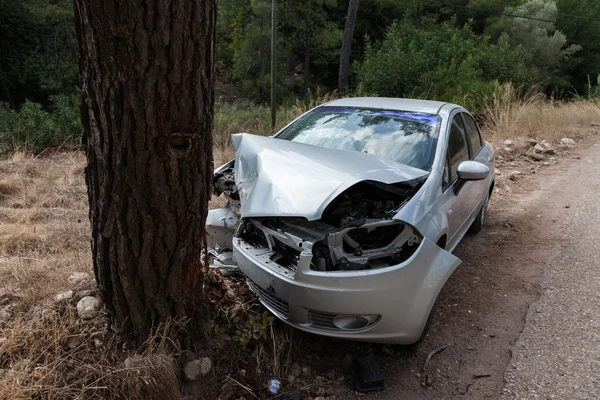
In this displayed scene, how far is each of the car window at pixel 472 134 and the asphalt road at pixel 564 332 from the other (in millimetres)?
1379

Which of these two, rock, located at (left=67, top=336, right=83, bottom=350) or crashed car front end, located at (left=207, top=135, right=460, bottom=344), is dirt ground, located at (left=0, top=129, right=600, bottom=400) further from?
crashed car front end, located at (left=207, top=135, right=460, bottom=344)

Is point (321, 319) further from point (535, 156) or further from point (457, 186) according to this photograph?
point (535, 156)

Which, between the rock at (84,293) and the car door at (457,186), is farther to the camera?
the car door at (457,186)

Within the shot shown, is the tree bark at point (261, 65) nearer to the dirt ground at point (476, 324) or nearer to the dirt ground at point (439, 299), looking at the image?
the dirt ground at point (439, 299)

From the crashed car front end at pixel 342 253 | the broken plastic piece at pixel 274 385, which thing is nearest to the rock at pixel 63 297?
the crashed car front end at pixel 342 253

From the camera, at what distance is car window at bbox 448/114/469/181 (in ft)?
12.1

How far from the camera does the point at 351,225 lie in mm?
2826

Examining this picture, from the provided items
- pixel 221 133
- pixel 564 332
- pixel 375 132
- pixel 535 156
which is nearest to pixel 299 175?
pixel 375 132

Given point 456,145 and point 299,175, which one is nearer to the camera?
point 299,175

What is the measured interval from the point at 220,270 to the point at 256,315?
55 cm

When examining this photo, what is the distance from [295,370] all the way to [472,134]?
3.28 metres

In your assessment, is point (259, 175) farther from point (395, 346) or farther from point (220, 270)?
point (395, 346)

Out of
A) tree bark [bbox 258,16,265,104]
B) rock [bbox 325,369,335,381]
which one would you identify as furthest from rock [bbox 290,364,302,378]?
tree bark [bbox 258,16,265,104]

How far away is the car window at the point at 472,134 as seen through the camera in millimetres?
4505
